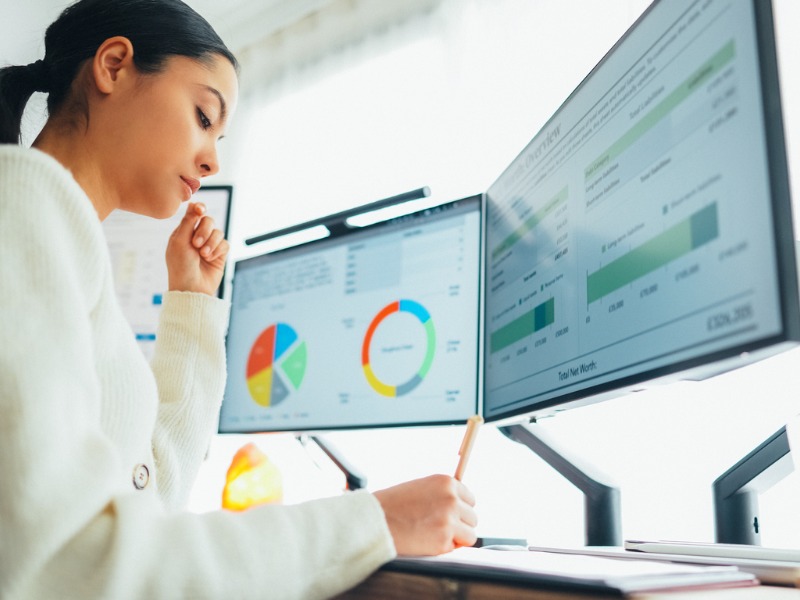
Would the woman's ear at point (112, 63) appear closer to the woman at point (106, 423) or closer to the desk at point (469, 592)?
the woman at point (106, 423)

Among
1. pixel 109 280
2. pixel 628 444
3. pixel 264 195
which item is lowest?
pixel 628 444

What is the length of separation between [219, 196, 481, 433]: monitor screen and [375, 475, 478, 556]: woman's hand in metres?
0.50

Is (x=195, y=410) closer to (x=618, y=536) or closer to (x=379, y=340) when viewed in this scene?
(x=379, y=340)

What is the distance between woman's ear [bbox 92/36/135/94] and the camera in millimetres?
916

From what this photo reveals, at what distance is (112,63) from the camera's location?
93cm

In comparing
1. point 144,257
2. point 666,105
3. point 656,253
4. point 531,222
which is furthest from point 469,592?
point 144,257

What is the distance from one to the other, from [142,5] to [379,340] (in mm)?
655

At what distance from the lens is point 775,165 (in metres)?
0.54

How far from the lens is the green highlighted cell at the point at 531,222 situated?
3.02 feet

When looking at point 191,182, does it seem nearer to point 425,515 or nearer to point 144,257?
point 425,515

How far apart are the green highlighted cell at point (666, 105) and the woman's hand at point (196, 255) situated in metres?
0.68

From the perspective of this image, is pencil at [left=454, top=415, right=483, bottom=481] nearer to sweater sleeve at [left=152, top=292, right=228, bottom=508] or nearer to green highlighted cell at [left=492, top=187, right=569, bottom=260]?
green highlighted cell at [left=492, top=187, right=569, bottom=260]

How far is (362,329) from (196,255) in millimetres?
325

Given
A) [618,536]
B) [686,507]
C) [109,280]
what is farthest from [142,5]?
[686,507]
